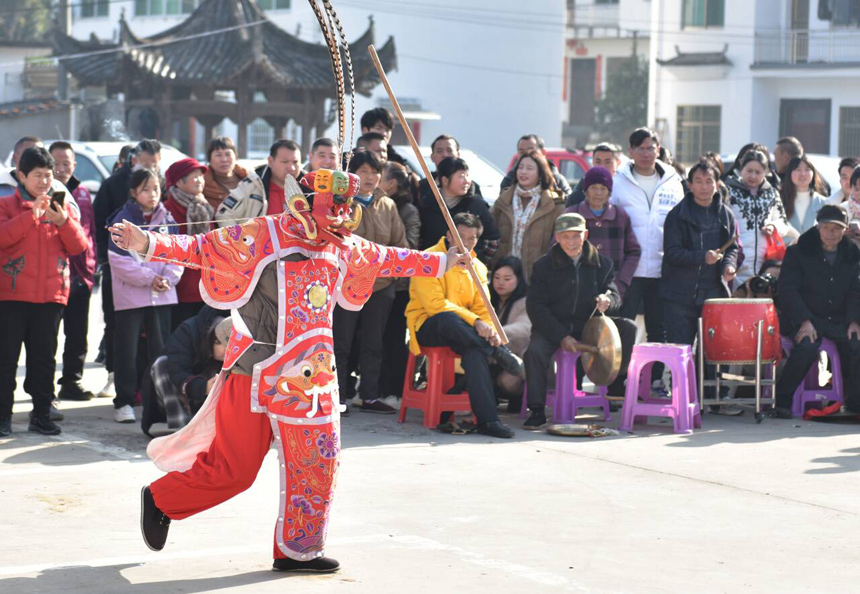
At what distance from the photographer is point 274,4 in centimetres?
4112

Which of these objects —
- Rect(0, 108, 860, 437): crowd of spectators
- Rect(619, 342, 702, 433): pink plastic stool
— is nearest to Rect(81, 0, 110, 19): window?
Rect(0, 108, 860, 437): crowd of spectators

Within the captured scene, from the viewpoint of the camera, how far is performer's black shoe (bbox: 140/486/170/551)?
220 inches

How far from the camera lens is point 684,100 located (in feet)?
122

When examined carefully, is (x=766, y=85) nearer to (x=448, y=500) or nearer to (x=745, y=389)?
(x=745, y=389)

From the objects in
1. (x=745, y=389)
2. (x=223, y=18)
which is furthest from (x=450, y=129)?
(x=745, y=389)

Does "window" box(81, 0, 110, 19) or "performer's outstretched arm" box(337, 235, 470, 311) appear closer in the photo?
"performer's outstretched arm" box(337, 235, 470, 311)

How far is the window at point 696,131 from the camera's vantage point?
1438 inches

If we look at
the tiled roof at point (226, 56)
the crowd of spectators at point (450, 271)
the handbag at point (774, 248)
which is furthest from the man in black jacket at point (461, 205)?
the tiled roof at point (226, 56)

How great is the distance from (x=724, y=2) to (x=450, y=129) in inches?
327

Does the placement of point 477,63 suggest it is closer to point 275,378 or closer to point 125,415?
point 125,415

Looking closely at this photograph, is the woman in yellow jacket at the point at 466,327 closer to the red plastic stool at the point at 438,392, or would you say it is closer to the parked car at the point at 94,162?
the red plastic stool at the point at 438,392

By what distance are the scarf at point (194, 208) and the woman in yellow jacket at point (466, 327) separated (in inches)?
55.3

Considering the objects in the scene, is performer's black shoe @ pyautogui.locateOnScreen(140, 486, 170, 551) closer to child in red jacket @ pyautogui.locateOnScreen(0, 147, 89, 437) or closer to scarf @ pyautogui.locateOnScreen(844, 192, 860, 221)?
child in red jacket @ pyautogui.locateOnScreen(0, 147, 89, 437)

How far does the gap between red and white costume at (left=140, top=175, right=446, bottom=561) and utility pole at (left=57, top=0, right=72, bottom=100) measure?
27807 mm
